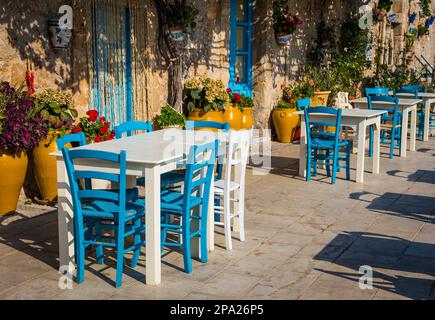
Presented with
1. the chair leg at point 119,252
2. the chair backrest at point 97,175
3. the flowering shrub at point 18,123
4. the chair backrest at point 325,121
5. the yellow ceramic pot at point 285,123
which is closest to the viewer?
the chair backrest at point 97,175

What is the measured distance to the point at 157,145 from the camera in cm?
471

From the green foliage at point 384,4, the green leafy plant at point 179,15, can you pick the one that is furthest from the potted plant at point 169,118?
the green foliage at point 384,4

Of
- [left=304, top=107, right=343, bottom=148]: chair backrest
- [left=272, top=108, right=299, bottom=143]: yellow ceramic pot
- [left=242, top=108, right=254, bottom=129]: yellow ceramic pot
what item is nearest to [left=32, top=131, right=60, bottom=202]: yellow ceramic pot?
[left=304, top=107, right=343, bottom=148]: chair backrest

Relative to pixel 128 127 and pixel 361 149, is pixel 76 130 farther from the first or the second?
pixel 361 149

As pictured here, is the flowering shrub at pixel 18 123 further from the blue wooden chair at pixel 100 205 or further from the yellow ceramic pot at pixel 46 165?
the blue wooden chair at pixel 100 205

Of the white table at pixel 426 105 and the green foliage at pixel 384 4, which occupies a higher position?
the green foliage at pixel 384 4

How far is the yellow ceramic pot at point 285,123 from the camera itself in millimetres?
10586

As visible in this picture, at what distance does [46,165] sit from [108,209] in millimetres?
2243

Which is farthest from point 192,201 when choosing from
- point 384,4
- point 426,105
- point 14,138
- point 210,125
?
point 384,4

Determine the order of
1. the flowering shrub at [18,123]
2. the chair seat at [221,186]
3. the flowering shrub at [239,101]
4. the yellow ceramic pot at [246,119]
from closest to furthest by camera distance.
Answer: the chair seat at [221,186] → the flowering shrub at [18,123] → the flowering shrub at [239,101] → the yellow ceramic pot at [246,119]

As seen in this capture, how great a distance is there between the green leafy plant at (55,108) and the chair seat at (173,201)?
2067 mm

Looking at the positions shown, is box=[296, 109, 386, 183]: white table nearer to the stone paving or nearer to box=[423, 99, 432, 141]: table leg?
the stone paving

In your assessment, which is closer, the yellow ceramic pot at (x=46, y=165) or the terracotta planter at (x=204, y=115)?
the yellow ceramic pot at (x=46, y=165)
